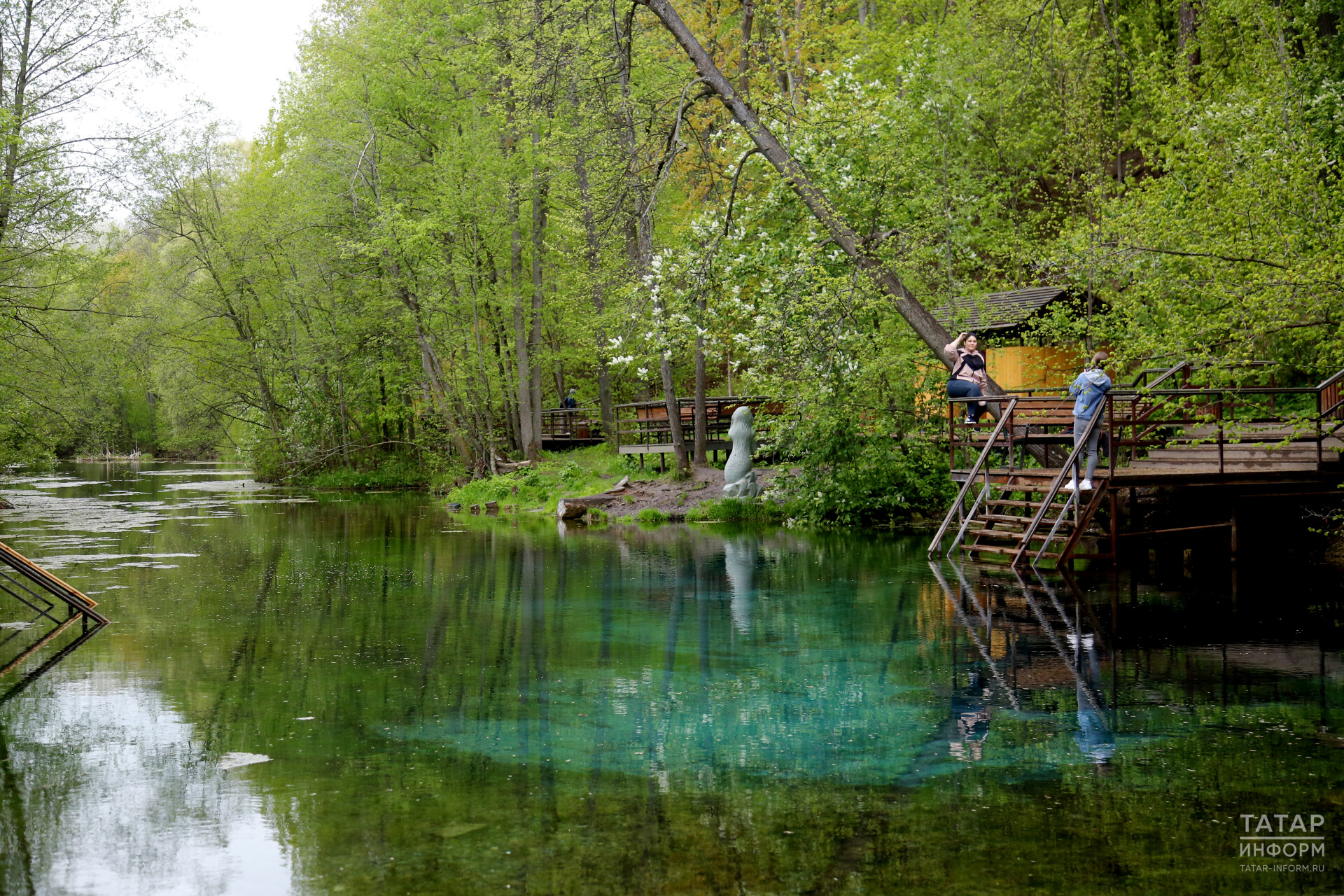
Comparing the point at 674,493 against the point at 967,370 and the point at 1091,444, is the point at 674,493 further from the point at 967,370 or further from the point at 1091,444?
the point at 1091,444

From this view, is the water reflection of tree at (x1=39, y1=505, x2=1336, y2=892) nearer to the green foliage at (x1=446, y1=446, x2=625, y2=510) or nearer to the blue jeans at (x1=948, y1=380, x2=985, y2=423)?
the blue jeans at (x1=948, y1=380, x2=985, y2=423)

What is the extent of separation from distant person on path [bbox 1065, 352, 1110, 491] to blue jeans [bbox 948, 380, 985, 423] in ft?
6.88

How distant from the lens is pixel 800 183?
18281 millimetres

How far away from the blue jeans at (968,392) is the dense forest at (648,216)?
2112mm

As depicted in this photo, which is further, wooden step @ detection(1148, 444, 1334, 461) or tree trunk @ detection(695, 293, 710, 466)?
tree trunk @ detection(695, 293, 710, 466)

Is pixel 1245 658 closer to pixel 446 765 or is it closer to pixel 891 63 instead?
pixel 446 765

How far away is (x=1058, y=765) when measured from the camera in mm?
6852

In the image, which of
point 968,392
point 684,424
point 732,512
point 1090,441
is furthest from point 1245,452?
point 684,424

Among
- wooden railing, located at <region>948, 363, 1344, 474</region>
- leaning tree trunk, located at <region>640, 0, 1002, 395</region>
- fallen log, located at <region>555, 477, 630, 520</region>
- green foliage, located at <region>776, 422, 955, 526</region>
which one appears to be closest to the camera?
wooden railing, located at <region>948, 363, 1344, 474</region>

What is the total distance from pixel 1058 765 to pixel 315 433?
1539 inches

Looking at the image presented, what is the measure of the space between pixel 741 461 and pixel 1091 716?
18.1m

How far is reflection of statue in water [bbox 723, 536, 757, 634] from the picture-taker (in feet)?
41.1

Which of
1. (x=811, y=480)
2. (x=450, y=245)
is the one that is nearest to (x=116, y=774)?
(x=811, y=480)

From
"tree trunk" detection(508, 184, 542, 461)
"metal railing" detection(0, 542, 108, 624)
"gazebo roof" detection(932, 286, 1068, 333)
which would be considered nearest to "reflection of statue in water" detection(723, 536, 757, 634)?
"gazebo roof" detection(932, 286, 1068, 333)
